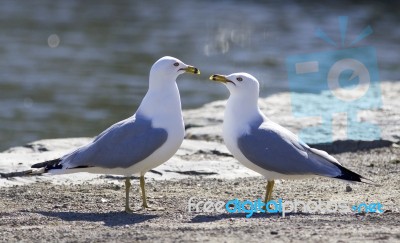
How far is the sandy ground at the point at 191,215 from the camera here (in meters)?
5.62

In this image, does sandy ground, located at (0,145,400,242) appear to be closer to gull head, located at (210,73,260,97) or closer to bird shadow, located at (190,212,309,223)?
bird shadow, located at (190,212,309,223)

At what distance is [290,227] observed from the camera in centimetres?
581

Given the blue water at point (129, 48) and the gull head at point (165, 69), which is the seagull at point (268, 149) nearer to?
the gull head at point (165, 69)

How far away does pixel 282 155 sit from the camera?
6586 mm

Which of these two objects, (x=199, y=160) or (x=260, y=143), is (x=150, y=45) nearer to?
(x=199, y=160)

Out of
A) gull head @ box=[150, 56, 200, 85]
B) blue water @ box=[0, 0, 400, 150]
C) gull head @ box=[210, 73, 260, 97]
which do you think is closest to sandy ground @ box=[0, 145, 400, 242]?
gull head @ box=[210, 73, 260, 97]

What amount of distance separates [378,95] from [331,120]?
5.91 feet

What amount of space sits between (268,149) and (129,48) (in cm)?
1391

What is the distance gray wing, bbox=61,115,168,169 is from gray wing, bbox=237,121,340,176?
629mm

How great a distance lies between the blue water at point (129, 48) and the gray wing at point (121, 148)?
22.5 ft

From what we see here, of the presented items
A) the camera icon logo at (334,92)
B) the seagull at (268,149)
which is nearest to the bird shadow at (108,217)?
the seagull at (268,149)

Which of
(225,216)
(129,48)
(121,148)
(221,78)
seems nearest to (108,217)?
(121,148)

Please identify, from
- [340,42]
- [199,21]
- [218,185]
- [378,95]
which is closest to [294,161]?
[218,185]

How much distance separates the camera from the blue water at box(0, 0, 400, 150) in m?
15.3
